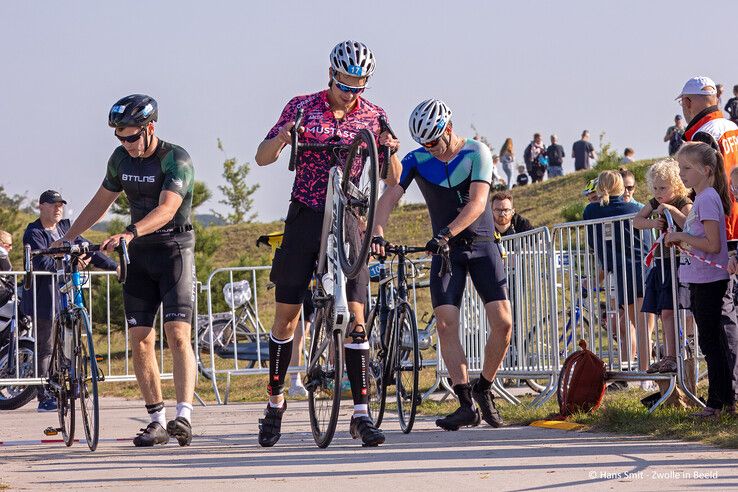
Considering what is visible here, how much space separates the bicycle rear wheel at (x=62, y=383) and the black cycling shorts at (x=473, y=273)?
2.50 metres

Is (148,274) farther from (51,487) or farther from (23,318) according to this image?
(23,318)

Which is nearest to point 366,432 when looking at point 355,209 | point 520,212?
point 355,209

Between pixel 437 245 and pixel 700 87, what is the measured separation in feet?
7.45

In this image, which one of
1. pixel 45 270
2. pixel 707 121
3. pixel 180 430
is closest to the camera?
pixel 180 430

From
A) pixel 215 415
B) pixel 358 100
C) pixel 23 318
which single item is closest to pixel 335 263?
pixel 358 100

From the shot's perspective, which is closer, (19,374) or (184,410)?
(184,410)

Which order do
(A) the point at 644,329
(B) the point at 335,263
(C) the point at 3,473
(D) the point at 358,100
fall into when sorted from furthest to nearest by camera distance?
(A) the point at 644,329
(D) the point at 358,100
(B) the point at 335,263
(C) the point at 3,473

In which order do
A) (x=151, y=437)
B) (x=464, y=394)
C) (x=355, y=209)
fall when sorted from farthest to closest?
1. (x=464, y=394)
2. (x=151, y=437)
3. (x=355, y=209)

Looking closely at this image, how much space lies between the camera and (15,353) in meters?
13.6

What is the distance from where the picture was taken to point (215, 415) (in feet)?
38.3

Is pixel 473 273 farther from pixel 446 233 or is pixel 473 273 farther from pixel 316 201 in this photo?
pixel 316 201

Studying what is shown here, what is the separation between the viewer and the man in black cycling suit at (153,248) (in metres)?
8.20

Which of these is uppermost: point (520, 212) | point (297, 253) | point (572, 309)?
point (520, 212)

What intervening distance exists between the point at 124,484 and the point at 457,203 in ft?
12.1
